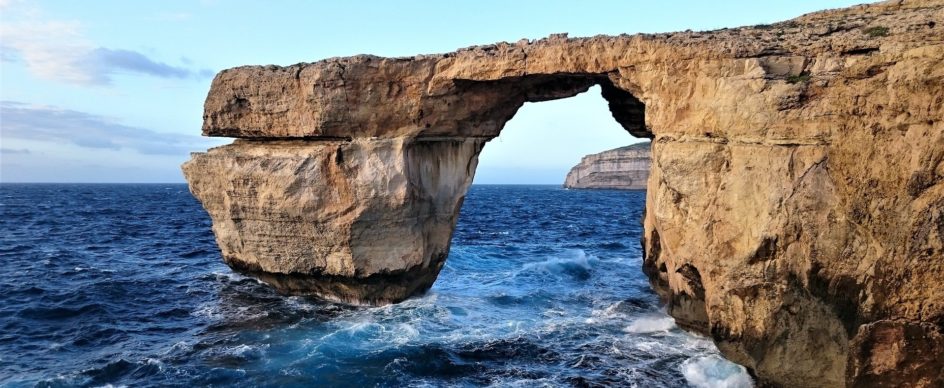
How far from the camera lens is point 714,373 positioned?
490 inches

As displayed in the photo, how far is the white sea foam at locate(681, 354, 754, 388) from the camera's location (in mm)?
11961

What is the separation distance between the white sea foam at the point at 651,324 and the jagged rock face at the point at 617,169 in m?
92.1

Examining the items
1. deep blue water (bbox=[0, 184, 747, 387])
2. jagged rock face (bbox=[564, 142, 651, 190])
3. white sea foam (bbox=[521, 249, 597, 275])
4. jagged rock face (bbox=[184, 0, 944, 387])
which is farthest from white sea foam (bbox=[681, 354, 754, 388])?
jagged rock face (bbox=[564, 142, 651, 190])

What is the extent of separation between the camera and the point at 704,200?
12.0 metres

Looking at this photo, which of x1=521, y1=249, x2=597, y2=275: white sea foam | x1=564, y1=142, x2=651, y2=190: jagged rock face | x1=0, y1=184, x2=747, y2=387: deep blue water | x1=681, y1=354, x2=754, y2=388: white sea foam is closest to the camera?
Answer: x1=681, y1=354, x2=754, y2=388: white sea foam

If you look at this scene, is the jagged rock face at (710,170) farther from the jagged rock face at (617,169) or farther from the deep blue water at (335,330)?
the jagged rock face at (617,169)

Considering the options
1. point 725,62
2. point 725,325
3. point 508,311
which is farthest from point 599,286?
point 725,62

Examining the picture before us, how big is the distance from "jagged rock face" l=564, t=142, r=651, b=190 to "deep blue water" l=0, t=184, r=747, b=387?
87.0m

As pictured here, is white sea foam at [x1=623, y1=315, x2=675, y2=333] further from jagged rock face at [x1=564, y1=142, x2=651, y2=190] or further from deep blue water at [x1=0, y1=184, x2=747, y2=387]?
jagged rock face at [x1=564, y1=142, x2=651, y2=190]

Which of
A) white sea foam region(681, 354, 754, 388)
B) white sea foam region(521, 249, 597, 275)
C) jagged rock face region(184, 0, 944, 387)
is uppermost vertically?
jagged rock face region(184, 0, 944, 387)

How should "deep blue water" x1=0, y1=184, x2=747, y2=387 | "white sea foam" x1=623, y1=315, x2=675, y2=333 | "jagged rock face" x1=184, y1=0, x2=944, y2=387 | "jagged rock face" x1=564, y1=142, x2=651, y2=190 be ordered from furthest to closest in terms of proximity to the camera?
1. "jagged rock face" x1=564, y1=142, x2=651, y2=190
2. "white sea foam" x1=623, y1=315, x2=675, y2=333
3. "deep blue water" x1=0, y1=184, x2=747, y2=387
4. "jagged rock face" x1=184, y1=0, x2=944, y2=387

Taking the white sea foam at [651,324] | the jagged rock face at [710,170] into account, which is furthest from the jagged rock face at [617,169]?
the jagged rock face at [710,170]

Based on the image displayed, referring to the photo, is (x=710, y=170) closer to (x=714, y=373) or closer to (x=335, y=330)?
(x=714, y=373)

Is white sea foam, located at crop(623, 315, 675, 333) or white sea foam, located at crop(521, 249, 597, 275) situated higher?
white sea foam, located at crop(521, 249, 597, 275)
